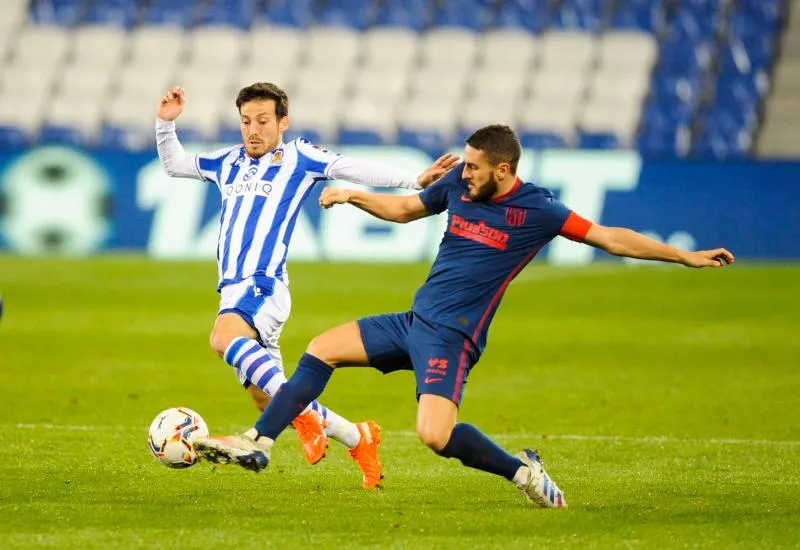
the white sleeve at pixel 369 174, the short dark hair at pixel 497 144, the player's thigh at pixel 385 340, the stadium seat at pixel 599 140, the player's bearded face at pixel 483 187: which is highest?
the stadium seat at pixel 599 140

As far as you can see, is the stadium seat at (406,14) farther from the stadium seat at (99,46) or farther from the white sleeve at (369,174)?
the white sleeve at (369,174)

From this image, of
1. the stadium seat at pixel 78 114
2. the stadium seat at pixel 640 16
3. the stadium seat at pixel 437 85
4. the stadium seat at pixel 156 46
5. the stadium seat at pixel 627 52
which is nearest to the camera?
the stadium seat at pixel 78 114

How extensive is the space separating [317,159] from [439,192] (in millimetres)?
1035

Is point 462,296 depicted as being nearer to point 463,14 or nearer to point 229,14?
point 463,14

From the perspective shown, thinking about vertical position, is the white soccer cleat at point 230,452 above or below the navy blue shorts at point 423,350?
below

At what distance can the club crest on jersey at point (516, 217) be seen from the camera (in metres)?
6.84

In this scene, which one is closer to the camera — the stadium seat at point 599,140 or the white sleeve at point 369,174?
the white sleeve at point 369,174

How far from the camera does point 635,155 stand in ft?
67.8

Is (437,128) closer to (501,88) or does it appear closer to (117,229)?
(501,88)

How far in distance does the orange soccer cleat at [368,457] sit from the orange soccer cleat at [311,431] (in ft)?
0.60

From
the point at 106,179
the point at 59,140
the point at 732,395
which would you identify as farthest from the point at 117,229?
the point at 732,395

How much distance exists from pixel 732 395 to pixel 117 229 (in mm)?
12454

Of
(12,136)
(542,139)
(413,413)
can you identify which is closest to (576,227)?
(413,413)

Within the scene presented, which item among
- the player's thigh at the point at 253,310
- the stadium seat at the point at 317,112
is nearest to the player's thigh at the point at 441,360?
the player's thigh at the point at 253,310
